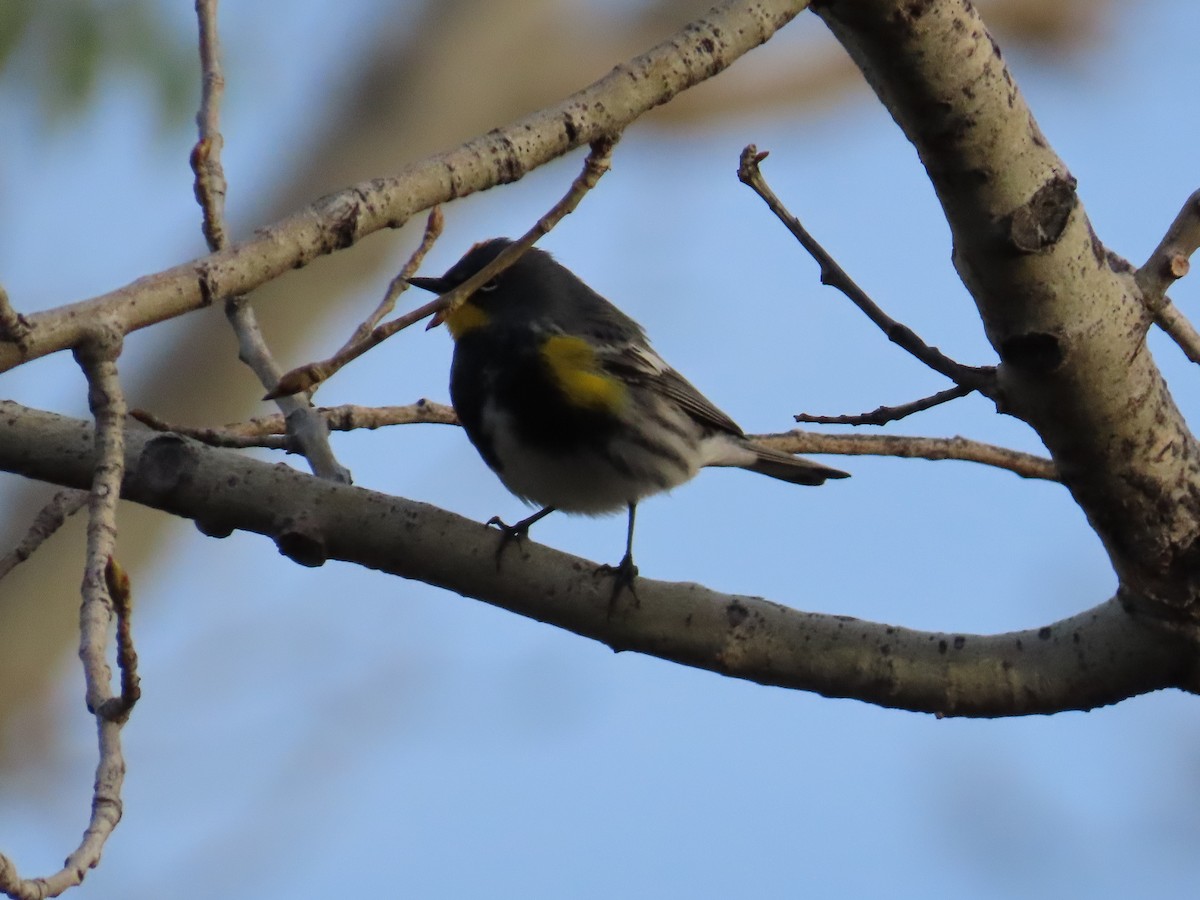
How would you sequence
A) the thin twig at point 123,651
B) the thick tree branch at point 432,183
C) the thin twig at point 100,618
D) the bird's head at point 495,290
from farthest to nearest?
1. the bird's head at point 495,290
2. the thick tree branch at point 432,183
3. the thin twig at point 123,651
4. the thin twig at point 100,618

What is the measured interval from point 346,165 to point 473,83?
4.17ft

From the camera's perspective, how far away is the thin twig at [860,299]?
8.96ft

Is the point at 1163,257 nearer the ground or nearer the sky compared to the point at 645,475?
nearer the ground

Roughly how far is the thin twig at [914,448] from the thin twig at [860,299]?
2.66 ft

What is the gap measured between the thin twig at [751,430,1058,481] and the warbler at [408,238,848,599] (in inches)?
30.8

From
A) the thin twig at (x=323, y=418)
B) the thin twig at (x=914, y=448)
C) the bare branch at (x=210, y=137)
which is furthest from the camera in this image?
the thin twig at (x=914, y=448)

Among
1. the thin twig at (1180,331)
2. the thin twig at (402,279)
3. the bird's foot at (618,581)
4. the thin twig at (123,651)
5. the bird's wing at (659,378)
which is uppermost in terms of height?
the bird's wing at (659,378)

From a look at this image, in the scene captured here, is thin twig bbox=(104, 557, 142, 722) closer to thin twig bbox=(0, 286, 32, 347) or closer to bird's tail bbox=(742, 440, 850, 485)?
thin twig bbox=(0, 286, 32, 347)

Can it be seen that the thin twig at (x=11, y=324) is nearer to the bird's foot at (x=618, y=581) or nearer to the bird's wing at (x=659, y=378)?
the bird's foot at (x=618, y=581)

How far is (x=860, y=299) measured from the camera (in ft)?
9.21

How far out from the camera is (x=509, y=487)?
496 centimetres

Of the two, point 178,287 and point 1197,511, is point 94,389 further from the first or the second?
point 1197,511

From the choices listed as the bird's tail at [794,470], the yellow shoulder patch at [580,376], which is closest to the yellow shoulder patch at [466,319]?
the yellow shoulder patch at [580,376]

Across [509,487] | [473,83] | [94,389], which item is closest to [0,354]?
[94,389]
